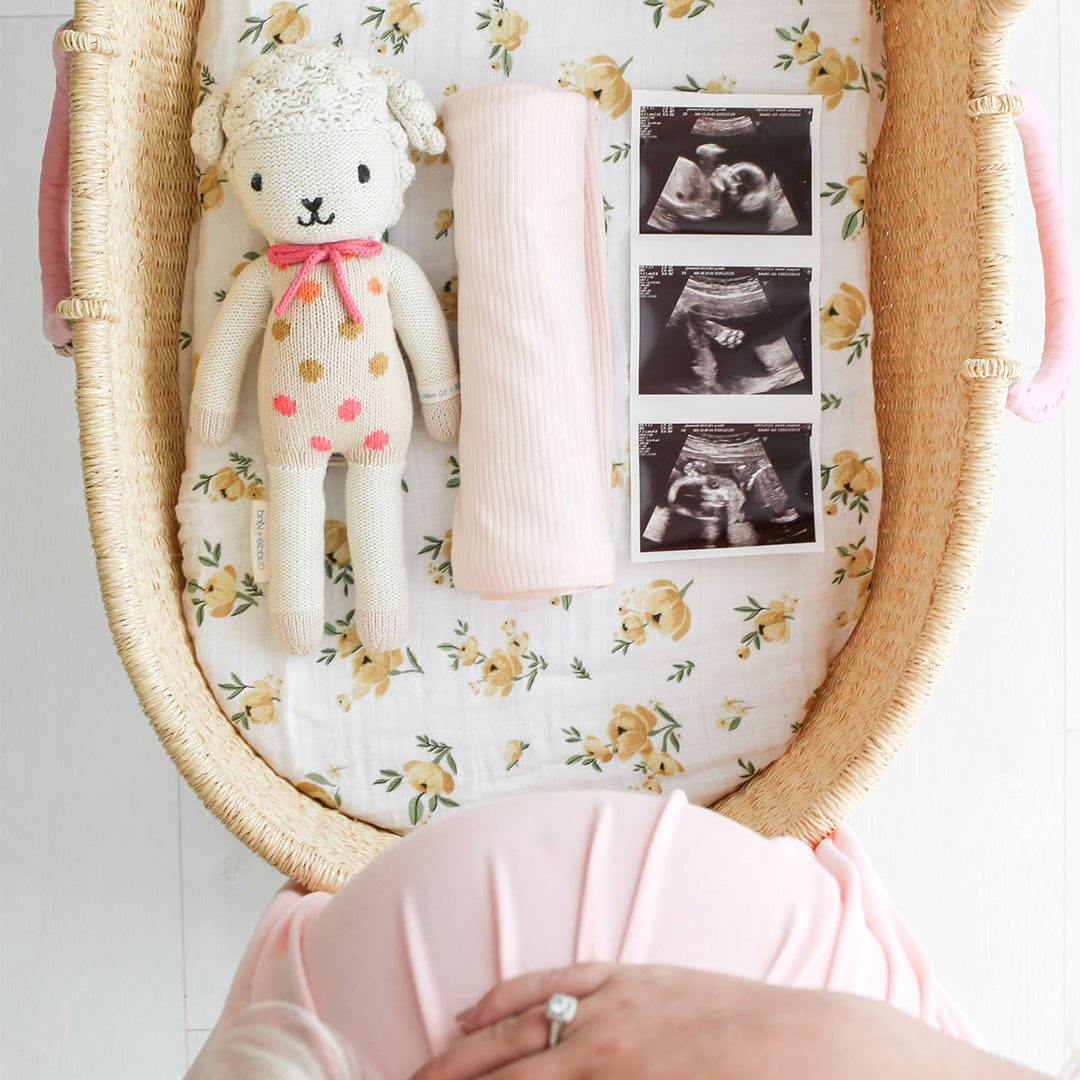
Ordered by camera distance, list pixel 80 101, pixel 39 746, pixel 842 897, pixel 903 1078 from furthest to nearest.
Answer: pixel 39 746
pixel 80 101
pixel 842 897
pixel 903 1078

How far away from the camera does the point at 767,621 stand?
1018 mm

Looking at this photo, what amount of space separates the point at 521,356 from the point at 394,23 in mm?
390

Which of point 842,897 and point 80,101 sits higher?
point 80,101

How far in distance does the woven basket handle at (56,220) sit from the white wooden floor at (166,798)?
0.86ft

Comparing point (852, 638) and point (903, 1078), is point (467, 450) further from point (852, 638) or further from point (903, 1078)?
point (903, 1078)

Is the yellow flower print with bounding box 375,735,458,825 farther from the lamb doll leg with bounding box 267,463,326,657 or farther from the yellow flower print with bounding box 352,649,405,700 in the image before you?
the lamb doll leg with bounding box 267,463,326,657

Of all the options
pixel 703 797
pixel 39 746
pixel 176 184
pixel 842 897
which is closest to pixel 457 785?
pixel 703 797

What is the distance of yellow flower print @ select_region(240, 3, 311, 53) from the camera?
0.97 metres

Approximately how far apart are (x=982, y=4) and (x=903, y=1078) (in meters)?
0.84

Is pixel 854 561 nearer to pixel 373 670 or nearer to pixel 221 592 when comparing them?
pixel 373 670

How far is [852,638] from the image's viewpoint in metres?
1.02

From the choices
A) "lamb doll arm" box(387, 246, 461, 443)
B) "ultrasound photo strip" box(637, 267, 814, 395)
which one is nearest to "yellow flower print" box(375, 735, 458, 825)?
"lamb doll arm" box(387, 246, 461, 443)

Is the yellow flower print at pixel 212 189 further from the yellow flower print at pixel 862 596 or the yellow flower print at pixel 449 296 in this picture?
the yellow flower print at pixel 862 596

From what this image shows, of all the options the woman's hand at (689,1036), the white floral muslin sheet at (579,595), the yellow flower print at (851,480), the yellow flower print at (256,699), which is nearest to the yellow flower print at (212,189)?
the white floral muslin sheet at (579,595)
